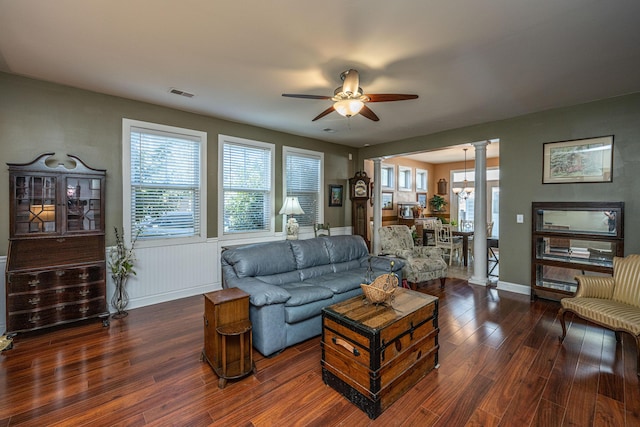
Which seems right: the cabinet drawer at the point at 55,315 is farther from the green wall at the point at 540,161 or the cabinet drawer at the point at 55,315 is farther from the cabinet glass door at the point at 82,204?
the green wall at the point at 540,161

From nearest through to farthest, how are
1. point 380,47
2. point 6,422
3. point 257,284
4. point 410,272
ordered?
point 6,422, point 380,47, point 257,284, point 410,272

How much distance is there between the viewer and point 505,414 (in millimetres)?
1889

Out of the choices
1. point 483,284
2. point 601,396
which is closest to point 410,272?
point 483,284

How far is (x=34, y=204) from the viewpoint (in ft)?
9.89

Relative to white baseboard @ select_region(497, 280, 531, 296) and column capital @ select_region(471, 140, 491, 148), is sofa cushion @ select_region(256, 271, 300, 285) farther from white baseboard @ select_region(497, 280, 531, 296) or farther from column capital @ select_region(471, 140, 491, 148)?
column capital @ select_region(471, 140, 491, 148)

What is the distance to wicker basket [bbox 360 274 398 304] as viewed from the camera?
2.27 metres

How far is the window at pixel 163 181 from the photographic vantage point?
12.4 feet

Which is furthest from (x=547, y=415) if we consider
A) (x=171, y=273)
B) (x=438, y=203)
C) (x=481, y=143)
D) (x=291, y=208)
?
(x=438, y=203)

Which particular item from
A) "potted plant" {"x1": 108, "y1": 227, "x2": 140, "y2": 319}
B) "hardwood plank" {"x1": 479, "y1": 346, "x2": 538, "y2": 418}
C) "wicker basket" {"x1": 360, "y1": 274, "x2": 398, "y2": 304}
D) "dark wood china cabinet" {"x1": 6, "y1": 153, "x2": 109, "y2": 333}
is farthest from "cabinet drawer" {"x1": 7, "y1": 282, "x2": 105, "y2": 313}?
"hardwood plank" {"x1": 479, "y1": 346, "x2": 538, "y2": 418}

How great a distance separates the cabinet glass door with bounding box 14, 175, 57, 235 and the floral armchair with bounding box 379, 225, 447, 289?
441cm

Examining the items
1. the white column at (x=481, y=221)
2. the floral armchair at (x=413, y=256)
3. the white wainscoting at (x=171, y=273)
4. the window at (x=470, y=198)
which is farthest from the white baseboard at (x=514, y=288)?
the white wainscoting at (x=171, y=273)

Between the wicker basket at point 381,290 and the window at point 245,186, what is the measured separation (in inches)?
121

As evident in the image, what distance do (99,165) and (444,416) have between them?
4.41 metres

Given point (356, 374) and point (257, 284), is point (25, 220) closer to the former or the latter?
point (257, 284)
